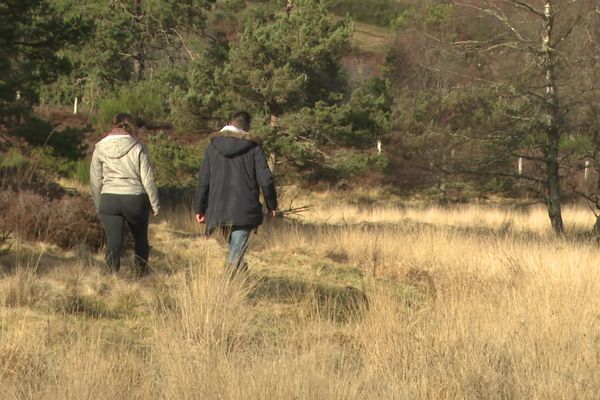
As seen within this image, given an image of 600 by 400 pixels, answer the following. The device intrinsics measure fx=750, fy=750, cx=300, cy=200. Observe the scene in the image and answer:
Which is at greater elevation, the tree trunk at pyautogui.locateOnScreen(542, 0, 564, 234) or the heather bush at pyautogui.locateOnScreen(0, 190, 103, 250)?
the tree trunk at pyautogui.locateOnScreen(542, 0, 564, 234)

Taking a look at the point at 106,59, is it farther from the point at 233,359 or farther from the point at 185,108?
the point at 233,359

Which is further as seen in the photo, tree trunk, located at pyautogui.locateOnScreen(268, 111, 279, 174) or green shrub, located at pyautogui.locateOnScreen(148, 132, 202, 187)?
tree trunk, located at pyautogui.locateOnScreen(268, 111, 279, 174)

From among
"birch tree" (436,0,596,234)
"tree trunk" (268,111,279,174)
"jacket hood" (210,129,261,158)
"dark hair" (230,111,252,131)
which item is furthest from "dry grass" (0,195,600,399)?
"tree trunk" (268,111,279,174)

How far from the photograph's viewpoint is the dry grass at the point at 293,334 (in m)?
3.57

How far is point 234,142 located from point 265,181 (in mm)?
440

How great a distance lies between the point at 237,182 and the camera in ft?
20.9

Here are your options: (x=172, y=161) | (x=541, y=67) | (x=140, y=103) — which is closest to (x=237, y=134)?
(x=541, y=67)

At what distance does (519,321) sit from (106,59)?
28770 millimetres

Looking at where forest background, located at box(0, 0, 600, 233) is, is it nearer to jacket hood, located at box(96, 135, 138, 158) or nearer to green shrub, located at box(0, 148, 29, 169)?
green shrub, located at box(0, 148, 29, 169)

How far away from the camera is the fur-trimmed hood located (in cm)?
643

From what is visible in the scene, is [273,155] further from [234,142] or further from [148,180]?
[234,142]

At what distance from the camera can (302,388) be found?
3410mm

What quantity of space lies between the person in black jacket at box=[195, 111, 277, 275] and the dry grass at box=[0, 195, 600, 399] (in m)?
0.51

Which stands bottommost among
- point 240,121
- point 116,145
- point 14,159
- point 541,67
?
point 14,159
